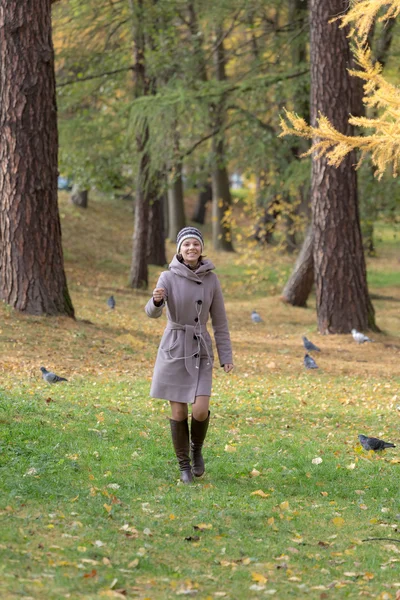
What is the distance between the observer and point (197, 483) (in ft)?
23.3

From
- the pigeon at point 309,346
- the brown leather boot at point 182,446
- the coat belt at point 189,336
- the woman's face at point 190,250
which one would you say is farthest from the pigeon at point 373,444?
the pigeon at point 309,346

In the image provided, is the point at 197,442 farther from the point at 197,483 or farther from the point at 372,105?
the point at 372,105

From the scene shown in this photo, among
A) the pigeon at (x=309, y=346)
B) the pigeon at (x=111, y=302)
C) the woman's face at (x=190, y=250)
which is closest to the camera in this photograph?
the woman's face at (x=190, y=250)

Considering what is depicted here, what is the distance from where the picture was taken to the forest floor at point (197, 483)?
5195mm

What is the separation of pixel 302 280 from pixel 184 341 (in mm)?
13680

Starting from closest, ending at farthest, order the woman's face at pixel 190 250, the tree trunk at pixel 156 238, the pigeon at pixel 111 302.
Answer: the woman's face at pixel 190 250 → the pigeon at pixel 111 302 → the tree trunk at pixel 156 238

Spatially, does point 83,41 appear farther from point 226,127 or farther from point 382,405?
point 382,405

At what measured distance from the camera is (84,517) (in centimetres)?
599

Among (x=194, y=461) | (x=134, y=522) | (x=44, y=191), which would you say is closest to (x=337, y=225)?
(x=44, y=191)

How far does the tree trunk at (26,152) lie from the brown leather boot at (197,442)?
665 centimetres

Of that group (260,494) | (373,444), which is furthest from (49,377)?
(260,494)

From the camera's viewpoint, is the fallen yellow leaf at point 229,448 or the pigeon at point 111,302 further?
the pigeon at point 111,302

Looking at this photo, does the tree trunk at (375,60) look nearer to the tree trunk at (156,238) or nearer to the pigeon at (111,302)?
the pigeon at (111,302)

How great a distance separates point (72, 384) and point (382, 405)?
371 cm
